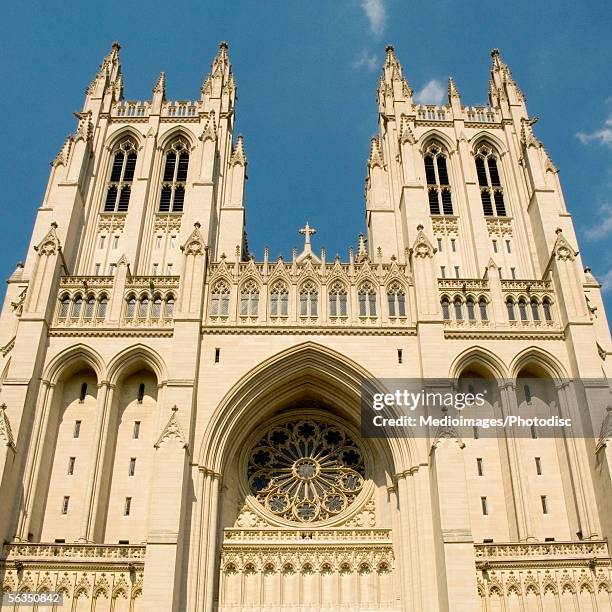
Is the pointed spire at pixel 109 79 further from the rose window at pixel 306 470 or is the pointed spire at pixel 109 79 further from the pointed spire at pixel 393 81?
the rose window at pixel 306 470

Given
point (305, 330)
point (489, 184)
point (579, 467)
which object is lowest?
point (579, 467)

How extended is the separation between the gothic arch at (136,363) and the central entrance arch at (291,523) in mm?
2688

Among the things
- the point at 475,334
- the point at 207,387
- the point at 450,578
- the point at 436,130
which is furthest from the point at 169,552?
the point at 436,130

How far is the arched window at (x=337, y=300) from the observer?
90.6 ft

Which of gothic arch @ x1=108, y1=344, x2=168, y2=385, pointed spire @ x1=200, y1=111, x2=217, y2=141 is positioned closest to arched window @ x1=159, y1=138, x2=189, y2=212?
pointed spire @ x1=200, y1=111, x2=217, y2=141

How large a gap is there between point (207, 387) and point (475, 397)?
942 centimetres

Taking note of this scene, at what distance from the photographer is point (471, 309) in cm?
2789

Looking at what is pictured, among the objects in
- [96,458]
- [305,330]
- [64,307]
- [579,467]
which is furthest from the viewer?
[64,307]

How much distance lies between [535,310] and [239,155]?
15483 mm

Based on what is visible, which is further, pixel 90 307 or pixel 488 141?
pixel 488 141

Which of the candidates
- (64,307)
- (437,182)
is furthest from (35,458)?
(437,182)

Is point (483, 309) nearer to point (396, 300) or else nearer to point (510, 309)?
point (510, 309)

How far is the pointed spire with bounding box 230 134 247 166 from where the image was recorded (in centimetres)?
3469

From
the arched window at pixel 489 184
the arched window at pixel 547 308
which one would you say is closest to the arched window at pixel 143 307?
the arched window at pixel 547 308
